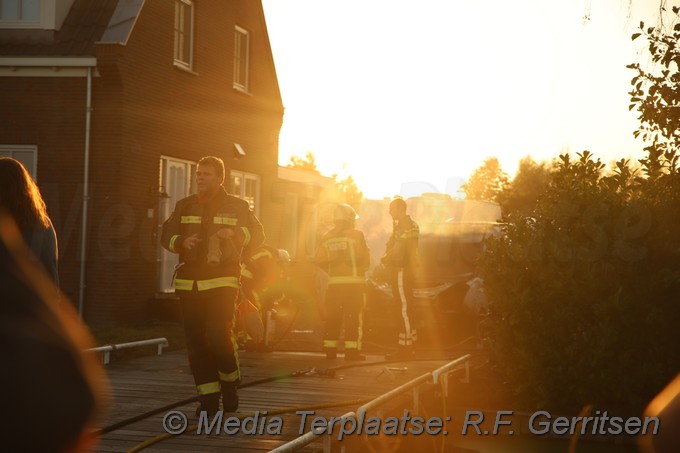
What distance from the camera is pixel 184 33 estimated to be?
22.1m

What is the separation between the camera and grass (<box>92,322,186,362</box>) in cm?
1365

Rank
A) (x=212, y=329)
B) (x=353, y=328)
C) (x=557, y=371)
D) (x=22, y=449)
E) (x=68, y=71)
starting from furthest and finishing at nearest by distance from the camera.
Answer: (x=68, y=71), (x=353, y=328), (x=557, y=371), (x=212, y=329), (x=22, y=449)

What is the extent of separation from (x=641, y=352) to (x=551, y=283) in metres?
1.06

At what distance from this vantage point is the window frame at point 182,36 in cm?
2170

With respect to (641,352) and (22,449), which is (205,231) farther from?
(22,449)

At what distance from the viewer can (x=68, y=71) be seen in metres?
19.2

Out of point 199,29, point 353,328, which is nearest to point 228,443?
point 353,328

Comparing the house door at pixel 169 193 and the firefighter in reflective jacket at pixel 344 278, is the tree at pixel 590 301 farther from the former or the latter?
the house door at pixel 169 193

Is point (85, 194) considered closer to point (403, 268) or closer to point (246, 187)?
point (246, 187)

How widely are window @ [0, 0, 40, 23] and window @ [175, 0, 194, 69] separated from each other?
3.01 metres

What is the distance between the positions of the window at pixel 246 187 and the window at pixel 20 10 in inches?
238

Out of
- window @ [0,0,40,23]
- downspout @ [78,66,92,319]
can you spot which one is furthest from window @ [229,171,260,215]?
window @ [0,0,40,23]

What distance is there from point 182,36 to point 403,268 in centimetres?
959

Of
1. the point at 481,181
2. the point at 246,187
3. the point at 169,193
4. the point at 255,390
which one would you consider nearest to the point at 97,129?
the point at 169,193
